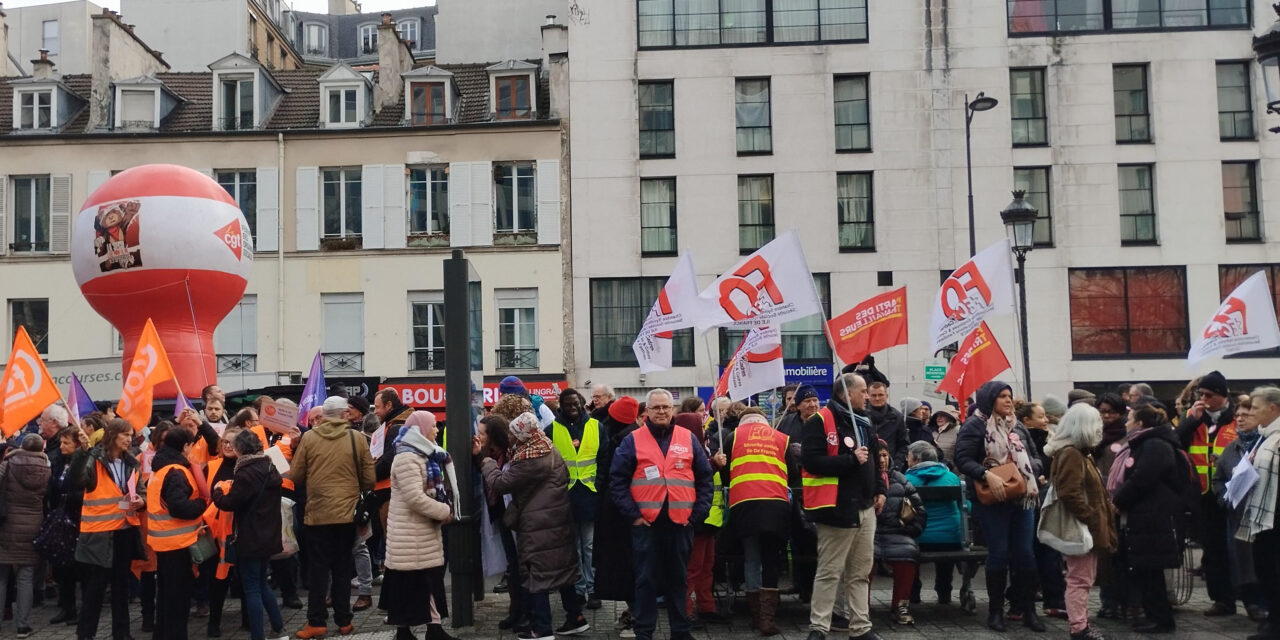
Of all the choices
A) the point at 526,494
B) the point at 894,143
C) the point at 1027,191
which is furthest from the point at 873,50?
the point at 526,494

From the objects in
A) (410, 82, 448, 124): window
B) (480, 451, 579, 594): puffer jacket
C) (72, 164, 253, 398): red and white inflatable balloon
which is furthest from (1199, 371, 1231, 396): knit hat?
(410, 82, 448, 124): window

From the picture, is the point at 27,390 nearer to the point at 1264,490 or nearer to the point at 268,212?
the point at 1264,490

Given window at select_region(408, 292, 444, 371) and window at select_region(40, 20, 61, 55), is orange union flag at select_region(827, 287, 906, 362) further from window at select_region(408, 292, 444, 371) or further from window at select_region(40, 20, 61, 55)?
window at select_region(40, 20, 61, 55)

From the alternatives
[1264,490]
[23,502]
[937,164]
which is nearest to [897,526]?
[1264,490]

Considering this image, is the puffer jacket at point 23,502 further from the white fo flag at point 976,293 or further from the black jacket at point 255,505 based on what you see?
the white fo flag at point 976,293

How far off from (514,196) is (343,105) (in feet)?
17.4

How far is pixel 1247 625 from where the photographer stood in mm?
9719

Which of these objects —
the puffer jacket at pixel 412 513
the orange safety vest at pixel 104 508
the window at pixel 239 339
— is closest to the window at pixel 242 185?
the window at pixel 239 339

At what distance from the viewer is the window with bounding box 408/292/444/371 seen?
2978 cm

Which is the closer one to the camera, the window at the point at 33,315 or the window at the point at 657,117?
the window at the point at 33,315

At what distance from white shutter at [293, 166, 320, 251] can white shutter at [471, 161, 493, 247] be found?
408 centimetres

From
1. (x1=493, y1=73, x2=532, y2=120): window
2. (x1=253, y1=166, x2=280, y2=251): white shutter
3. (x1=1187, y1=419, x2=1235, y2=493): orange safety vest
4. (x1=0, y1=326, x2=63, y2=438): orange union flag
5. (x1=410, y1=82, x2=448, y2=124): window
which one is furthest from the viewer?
(x1=410, y1=82, x2=448, y2=124): window

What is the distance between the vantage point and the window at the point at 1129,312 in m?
29.5

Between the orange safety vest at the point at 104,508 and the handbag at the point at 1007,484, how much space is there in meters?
7.01
